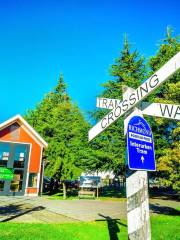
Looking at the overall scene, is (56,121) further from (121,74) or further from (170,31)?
(170,31)

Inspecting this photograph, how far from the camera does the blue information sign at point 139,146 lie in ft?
12.1

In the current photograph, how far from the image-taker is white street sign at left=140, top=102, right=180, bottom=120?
4.21 meters

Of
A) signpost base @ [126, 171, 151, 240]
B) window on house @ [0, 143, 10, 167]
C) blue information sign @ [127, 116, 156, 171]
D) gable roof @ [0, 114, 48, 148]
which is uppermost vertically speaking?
gable roof @ [0, 114, 48, 148]

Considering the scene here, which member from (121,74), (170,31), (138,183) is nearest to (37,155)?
(121,74)

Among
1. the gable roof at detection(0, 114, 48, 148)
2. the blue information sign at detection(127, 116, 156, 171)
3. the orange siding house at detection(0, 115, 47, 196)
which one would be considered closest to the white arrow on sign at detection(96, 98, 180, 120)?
the blue information sign at detection(127, 116, 156, 171)

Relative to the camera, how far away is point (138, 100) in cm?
432

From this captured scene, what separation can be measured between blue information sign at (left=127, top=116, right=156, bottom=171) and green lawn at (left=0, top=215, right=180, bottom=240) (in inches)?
217

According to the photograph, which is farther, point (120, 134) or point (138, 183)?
point (120, 134)

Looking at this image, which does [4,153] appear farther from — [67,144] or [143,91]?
[143,91]

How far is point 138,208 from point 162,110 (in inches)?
61.6

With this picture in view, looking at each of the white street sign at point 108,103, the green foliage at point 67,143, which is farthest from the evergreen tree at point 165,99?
the white street sign at point 108,103

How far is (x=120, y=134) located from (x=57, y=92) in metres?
20.3

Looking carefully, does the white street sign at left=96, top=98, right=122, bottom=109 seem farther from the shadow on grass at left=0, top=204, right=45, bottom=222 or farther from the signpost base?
the shadow on grass at left=0, top=204, right=45, bottom=222

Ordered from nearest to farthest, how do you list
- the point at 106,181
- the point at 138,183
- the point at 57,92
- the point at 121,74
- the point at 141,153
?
the point at 141,153 < the point at 138,183 < the point at 121,74 < the point at 57,92 < the point at 106,181
